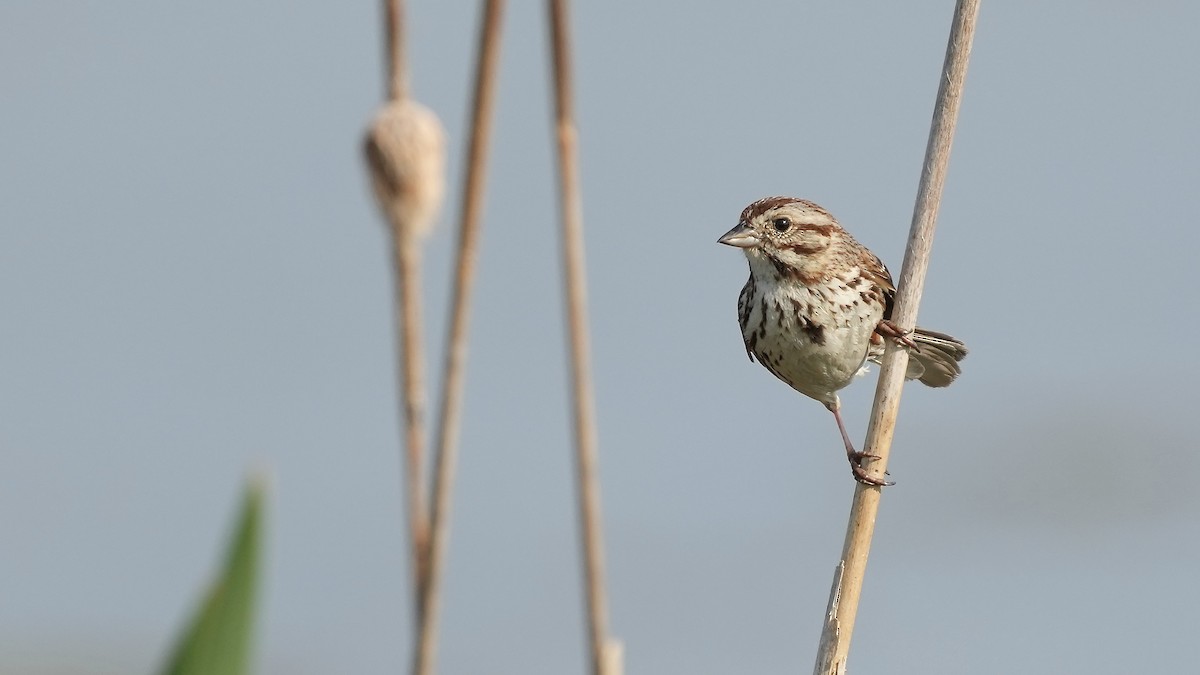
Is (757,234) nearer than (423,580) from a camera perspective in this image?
No

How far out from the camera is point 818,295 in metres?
4.28

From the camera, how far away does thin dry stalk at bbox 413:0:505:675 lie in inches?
58.7

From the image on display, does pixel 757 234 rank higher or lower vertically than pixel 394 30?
Answer: lower

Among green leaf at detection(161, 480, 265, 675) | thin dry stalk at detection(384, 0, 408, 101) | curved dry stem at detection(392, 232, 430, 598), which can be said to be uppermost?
thin dry stalk at detection(384, 0, 408, 101)

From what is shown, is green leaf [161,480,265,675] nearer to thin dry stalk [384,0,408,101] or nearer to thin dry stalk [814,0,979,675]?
thin dry stalk [384,0,408,101]

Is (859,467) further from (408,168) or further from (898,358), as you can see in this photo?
(408,168)

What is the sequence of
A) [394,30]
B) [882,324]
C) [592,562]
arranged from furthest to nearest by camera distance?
[882,324]
[592,562]
[394,30]

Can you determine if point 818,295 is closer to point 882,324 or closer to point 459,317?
point 882,324

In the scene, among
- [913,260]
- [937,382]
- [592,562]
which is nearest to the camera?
[592,562]

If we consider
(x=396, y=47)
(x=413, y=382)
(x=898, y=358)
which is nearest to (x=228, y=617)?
(x=413, y=382)

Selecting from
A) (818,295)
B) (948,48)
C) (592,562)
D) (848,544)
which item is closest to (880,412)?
(848,544)

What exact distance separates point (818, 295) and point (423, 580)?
288cm

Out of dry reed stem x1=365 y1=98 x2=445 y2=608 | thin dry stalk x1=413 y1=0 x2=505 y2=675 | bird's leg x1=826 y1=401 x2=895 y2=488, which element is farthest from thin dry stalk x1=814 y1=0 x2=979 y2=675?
dry reed stem x1=365 y1=98 x2=445 y2=608

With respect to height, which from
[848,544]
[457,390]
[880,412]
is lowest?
[848,544]
